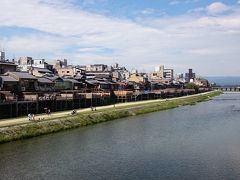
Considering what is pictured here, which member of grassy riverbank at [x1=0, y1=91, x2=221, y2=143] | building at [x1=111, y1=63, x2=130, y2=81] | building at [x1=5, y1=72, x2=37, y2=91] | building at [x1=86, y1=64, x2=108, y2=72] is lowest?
grassy riverbank at [x1=0, y1=91, x2=221, y2=143]

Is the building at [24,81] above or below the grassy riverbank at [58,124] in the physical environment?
above

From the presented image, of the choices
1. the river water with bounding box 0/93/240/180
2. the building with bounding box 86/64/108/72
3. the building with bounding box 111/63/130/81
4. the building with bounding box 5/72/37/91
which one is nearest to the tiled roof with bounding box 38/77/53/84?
the building with bounding box 5/72/37/91

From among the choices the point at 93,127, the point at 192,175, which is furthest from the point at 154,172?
the point at 93,127

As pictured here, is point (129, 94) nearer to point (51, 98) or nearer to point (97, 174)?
point (51, 98)

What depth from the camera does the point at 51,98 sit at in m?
60.5

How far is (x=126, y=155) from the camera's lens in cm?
3319

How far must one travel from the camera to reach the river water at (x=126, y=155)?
27125 mm

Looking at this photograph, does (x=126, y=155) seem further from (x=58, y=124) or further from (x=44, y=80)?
(x=44, y=80)

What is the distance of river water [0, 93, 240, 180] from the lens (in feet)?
89.0

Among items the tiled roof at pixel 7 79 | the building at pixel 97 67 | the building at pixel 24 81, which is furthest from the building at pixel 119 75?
the tiled roof at pixel 7 79

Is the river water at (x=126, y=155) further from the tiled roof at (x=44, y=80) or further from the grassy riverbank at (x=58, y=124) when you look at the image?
the tiled roof at (x=44, y=80)

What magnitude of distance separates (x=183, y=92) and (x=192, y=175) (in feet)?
446

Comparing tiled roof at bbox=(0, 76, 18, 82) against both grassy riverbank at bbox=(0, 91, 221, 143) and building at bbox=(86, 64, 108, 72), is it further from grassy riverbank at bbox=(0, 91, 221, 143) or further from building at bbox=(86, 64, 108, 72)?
building at bbox=(86, 64, 108, 72)

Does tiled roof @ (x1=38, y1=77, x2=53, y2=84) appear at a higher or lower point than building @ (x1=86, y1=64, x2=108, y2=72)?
lower
